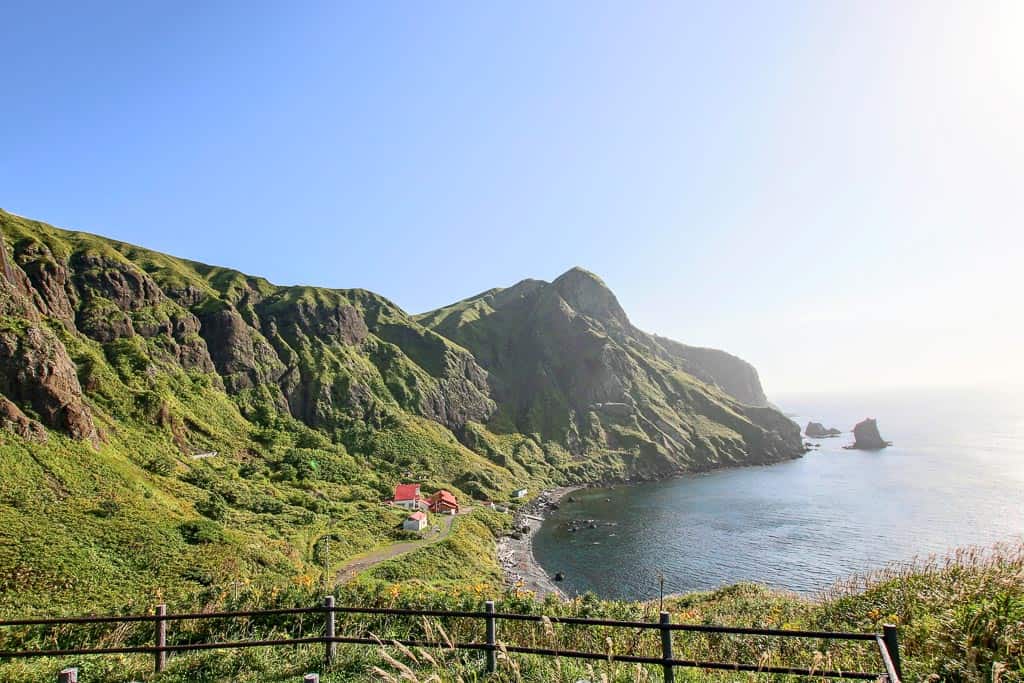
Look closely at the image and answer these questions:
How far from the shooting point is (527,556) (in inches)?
2537

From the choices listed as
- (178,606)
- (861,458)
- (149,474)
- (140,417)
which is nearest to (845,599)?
(178,606)

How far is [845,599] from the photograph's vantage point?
15.4m

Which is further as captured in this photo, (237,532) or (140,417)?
(140,417)

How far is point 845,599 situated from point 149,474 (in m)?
66.0

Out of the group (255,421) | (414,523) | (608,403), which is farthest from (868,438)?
(255,421)

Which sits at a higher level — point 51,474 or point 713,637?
point 51,474

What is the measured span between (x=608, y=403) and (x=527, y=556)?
101 meters

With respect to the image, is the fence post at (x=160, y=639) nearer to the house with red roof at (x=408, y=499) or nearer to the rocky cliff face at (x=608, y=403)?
the house with red roof at (x=408, y=499)

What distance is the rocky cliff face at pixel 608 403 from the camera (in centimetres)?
14225

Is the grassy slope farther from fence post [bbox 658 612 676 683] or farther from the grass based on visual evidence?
fence post [bbox 658 612 676 683]

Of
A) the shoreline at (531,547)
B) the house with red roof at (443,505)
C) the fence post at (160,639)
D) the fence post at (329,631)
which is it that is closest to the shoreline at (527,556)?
the shoreline at (531,547)

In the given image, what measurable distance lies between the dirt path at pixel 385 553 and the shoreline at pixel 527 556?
29.0 ft

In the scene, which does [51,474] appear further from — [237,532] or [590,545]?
[590,545]

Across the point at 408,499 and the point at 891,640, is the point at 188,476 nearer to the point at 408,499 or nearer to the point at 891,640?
the point at 408,499
